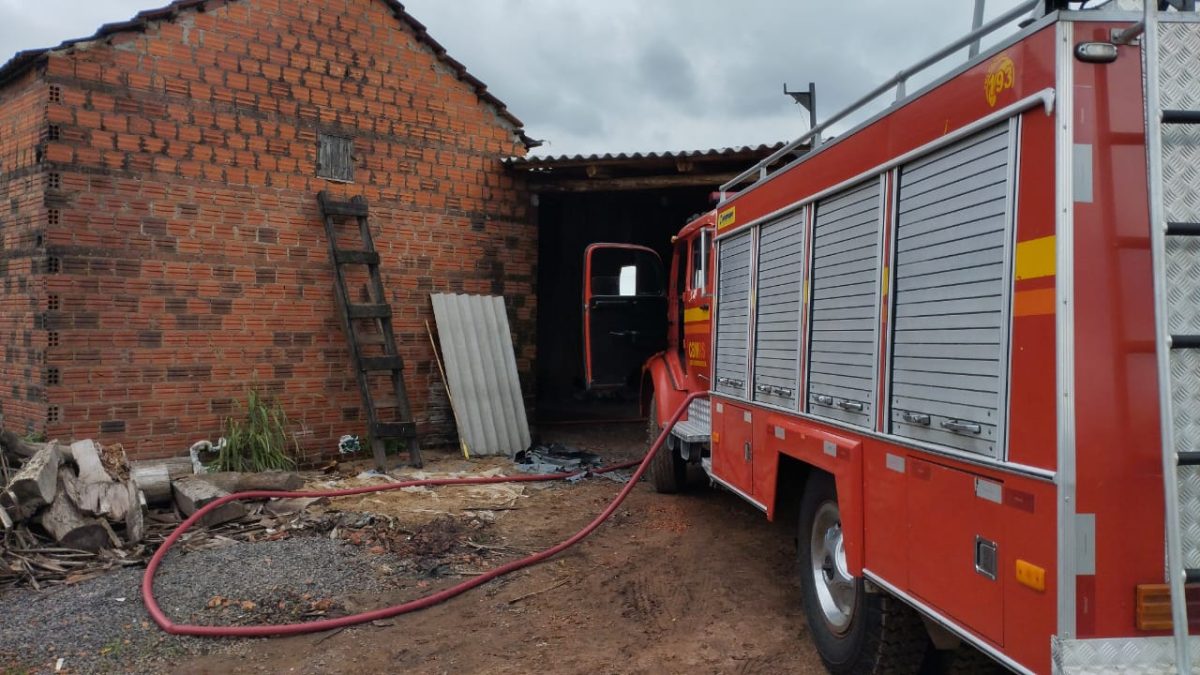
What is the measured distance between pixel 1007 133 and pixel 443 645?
12.6 ft

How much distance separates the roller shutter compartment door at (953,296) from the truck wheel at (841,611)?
888 millimetres

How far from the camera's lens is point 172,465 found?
304 inches

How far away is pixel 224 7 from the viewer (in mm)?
8820

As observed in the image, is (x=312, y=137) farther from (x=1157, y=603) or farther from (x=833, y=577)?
(x=1157, y=603)

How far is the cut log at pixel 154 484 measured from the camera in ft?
21.9

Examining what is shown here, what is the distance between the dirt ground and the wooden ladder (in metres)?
2.74

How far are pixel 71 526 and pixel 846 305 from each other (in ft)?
18.2

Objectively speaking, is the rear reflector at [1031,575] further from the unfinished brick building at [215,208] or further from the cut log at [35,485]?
the unfinished brick building at [215,208]

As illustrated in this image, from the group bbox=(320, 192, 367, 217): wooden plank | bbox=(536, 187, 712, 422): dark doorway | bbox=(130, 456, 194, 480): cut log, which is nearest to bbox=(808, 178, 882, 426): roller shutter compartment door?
bbox=(130, 456, 194, 480): cut log

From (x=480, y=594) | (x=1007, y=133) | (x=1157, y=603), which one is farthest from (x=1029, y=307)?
(x=480, y=594)

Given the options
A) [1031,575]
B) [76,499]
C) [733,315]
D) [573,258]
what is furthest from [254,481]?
[573,258]

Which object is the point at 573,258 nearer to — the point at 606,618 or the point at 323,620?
the point at 606,618

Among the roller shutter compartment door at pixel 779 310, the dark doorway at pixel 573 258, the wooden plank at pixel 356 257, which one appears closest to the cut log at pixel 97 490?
the wooden plank at pixel 356 257

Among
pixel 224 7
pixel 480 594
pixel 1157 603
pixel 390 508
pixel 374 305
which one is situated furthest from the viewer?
pixel 374 305
